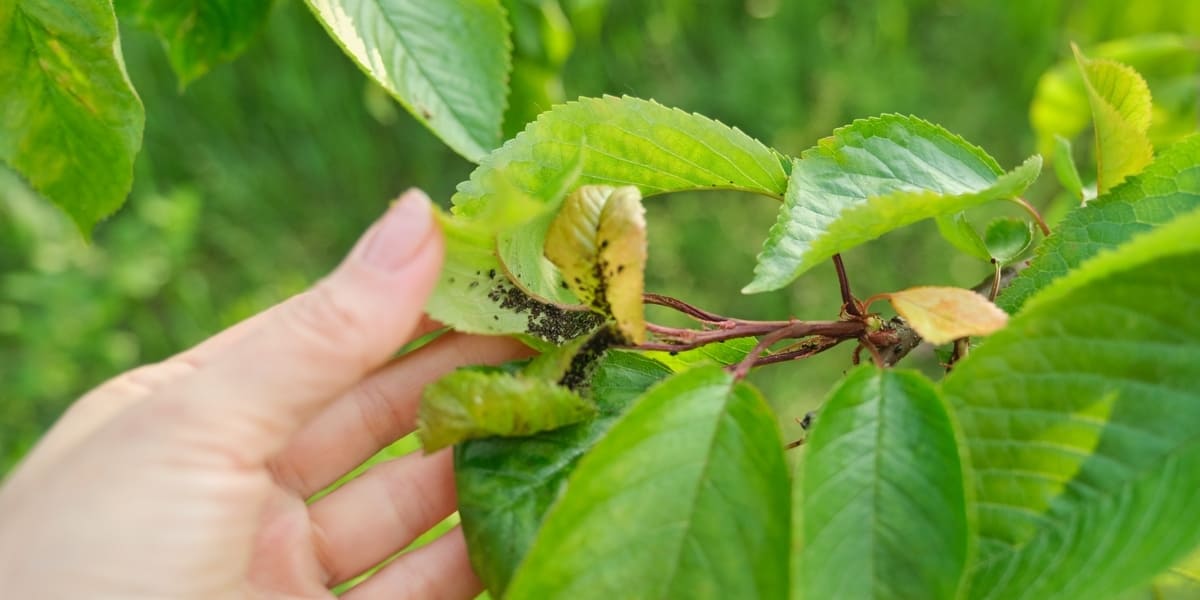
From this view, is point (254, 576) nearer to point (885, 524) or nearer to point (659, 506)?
point (659, 506)

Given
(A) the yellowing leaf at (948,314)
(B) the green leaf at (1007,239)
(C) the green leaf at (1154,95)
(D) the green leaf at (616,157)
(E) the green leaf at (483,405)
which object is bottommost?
(E) the green leaf at (483,405)

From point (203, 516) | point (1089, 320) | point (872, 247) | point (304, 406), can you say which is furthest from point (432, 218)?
point (872, 247)

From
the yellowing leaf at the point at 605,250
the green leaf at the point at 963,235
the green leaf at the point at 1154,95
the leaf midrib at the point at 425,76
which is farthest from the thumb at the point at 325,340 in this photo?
the green leaf at the point at 1154,95

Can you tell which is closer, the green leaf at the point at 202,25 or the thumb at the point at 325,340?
the thumb at the point at 325,340

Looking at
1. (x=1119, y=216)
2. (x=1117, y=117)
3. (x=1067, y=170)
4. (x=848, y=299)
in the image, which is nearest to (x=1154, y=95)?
(x=1067, y=170)

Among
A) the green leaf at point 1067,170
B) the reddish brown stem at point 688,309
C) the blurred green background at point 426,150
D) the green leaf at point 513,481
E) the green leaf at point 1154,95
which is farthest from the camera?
the blurred green background at point 426,150

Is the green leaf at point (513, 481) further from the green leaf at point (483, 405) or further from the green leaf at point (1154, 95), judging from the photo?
the green leaf at point (1154, 95)

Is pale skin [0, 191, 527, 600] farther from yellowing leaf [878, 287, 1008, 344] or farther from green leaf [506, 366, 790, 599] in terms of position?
yellowing leaf [878, 287, 1008, 344]

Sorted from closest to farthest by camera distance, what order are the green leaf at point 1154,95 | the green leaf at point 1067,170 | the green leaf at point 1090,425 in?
1. the green leaf at point 1090,425
2. the green leaf at point 1067,170
3. the green leaf at point 1154,95
